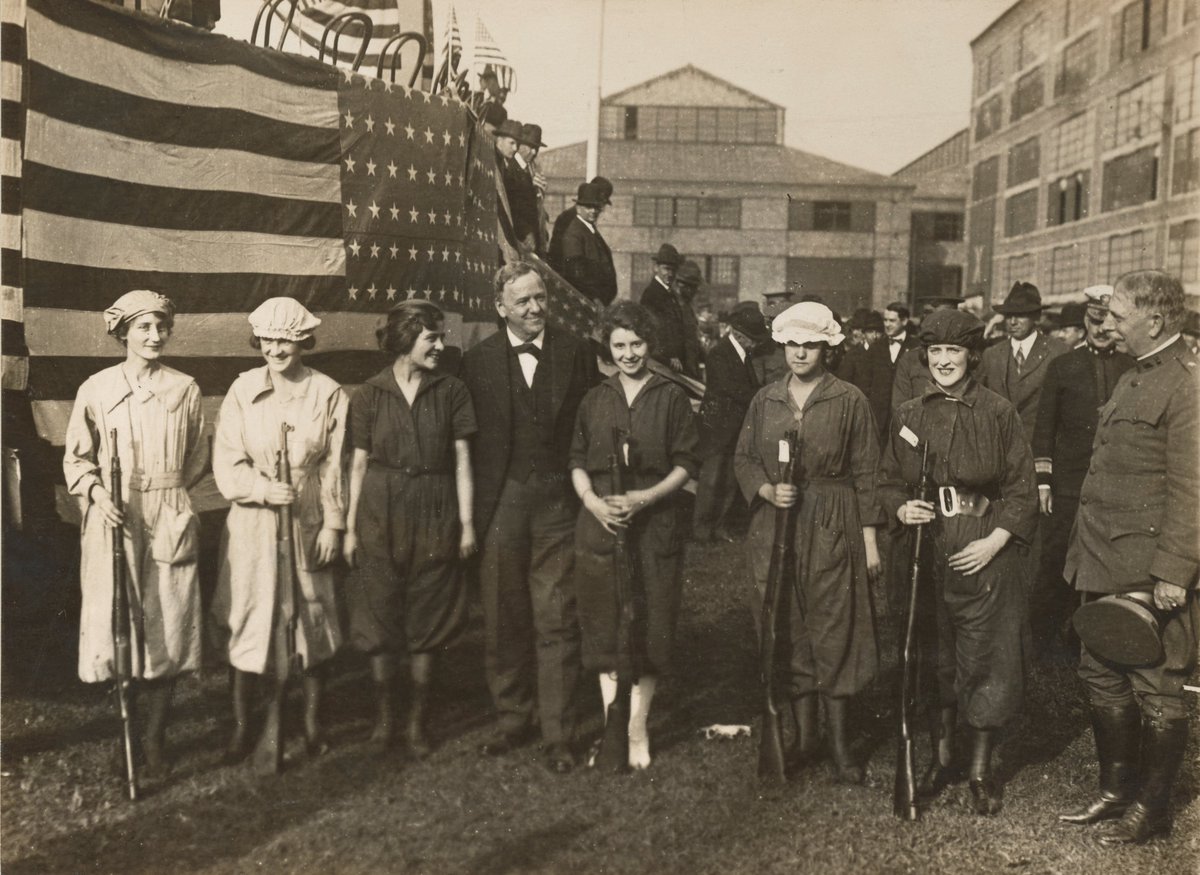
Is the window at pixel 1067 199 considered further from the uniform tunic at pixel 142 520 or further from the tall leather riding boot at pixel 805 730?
the uniform tunic at pixel 142 520

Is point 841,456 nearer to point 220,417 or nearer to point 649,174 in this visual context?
point 220,417

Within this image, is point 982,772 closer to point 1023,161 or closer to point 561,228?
point 561,228

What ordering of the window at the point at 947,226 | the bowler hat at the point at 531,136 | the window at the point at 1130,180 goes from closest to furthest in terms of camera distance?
the bowler hat at the point at 531,136, the window at the point at 1130,180, the window at the point at 947,226

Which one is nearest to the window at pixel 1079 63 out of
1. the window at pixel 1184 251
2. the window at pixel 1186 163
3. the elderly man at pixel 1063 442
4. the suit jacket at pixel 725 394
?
the window at pixel 1186 163

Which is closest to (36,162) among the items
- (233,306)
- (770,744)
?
(233,306)

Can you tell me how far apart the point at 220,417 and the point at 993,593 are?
3.37m

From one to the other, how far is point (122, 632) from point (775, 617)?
270cm

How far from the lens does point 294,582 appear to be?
4453 mm

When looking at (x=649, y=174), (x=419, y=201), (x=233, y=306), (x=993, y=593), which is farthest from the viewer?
(x=649, y=174)

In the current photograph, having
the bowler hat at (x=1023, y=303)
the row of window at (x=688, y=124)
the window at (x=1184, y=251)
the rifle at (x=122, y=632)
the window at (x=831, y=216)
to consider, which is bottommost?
the rifle at (x=122, y=632)

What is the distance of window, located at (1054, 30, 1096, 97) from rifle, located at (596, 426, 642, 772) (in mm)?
19243

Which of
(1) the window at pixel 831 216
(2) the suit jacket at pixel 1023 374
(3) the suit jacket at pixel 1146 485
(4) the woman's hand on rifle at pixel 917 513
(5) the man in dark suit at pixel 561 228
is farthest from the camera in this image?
(1) the window at pixel 831 216

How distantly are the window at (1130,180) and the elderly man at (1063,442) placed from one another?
698 inches

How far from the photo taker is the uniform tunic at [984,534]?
4195mm
